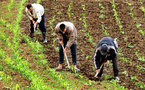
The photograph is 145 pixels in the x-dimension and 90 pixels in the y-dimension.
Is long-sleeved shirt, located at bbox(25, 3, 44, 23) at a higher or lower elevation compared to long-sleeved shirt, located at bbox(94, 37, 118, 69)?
higher

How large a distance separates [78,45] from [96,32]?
5.47 ft

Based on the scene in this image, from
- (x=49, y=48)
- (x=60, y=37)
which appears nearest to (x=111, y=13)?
(x=49, y=48)

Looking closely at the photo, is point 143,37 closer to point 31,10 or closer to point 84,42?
point 84,42

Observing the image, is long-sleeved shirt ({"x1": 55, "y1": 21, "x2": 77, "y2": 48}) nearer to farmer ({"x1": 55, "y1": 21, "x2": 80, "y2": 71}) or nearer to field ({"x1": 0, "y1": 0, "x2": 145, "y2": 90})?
farmer ({"x1": 55, "y1": 21, "x2": 80, "y2": 71})

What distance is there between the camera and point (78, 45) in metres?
10.4

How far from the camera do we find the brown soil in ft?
27.6

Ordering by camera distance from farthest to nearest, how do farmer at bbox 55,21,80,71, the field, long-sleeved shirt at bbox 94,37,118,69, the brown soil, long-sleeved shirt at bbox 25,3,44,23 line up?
long-sleeved shirt at bbox 25,3,44,23
the brown soil
farmer at bbox 55,21,80,71
the field
long-sleeved shirt at bbox 94,37,118,69

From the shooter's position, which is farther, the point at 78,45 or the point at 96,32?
the point at 96,32

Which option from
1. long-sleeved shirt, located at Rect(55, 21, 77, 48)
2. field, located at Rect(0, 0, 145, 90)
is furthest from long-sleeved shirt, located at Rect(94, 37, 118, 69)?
long-sleeved shirt, located at Rect(55, 21, 77, 48)

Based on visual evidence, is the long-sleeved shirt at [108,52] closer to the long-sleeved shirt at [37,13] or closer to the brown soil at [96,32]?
the brown soil at [96,32]

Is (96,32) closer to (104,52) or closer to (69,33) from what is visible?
(69,33)

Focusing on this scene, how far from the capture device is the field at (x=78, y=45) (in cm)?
712

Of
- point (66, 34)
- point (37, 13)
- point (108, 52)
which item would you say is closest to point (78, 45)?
point (37, 13)

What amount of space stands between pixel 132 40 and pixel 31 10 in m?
4.64
